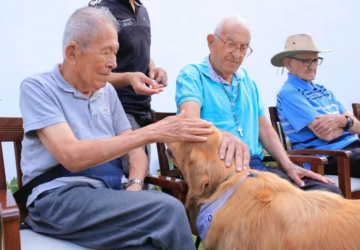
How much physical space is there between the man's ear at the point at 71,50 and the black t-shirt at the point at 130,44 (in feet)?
2.17

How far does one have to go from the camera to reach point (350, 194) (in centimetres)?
288

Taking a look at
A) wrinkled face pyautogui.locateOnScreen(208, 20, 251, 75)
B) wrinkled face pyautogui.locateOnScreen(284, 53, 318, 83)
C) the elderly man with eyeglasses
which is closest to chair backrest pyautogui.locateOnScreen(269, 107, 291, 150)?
wrinkled face pyautogui.locateOnScreen(284, 53, 318, 83)

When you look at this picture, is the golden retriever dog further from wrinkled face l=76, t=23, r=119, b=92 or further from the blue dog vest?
wrinkled face l=76, t=23, r=119, b=92

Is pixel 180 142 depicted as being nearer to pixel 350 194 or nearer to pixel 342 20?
pixel 350 194

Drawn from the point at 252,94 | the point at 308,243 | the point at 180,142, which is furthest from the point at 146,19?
the point at 308,243

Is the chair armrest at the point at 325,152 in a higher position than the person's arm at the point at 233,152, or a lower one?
lower

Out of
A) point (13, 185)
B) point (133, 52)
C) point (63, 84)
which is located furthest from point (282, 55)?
point (13, 185)

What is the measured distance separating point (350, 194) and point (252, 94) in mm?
980

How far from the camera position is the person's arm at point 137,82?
229 cm

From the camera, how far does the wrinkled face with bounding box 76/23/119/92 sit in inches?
78.4

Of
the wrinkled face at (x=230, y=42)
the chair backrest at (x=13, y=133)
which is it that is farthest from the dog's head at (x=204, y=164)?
the chair backrest at (x=13, y=133)

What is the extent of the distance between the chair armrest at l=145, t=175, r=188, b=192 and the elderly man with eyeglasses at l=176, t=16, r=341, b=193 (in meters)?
0.45

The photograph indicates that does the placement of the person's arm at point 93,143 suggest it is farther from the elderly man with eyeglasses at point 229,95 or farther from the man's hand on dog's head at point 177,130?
the elderly man with eyeglasses at point 229,95

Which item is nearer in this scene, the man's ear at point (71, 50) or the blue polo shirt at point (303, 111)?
the man's ear at point (71, 50)
